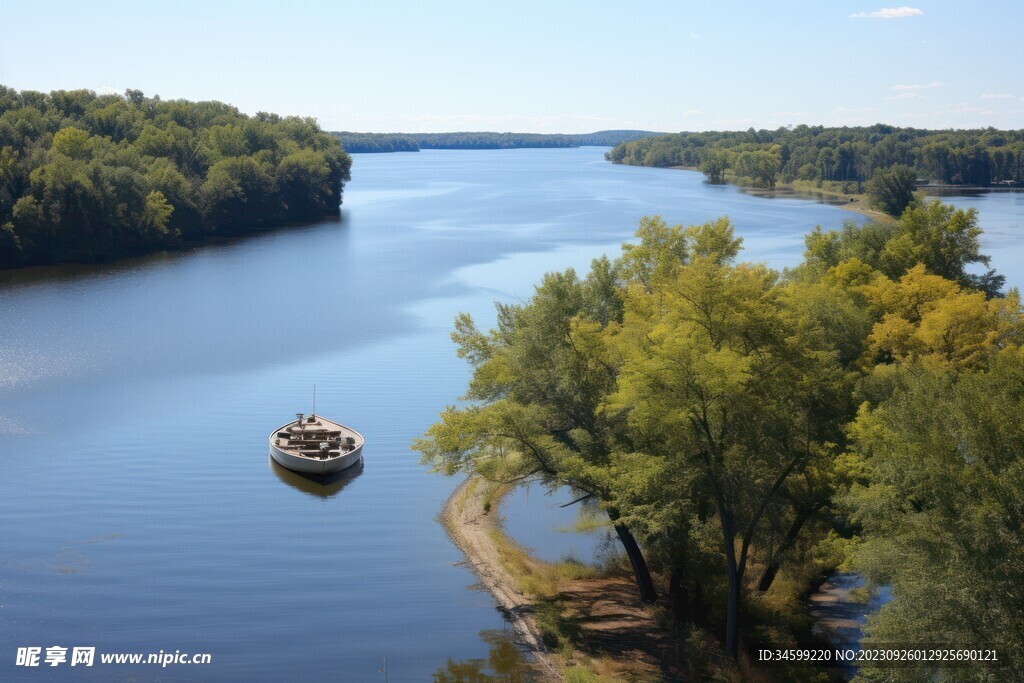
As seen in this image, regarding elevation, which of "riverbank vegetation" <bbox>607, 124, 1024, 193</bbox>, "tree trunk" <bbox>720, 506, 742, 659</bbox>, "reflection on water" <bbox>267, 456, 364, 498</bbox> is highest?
"riverbank vegetation" <bbox>607, 124, 1024, 193</bbox>

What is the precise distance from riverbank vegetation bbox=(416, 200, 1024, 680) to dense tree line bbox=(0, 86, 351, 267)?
197 feet

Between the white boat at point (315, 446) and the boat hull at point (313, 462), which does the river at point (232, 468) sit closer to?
the boat hull at point (313, 462)

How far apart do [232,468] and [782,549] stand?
19.7 m

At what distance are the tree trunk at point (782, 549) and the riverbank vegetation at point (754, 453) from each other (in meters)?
0.07

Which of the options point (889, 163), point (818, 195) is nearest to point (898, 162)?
point (889, 163)

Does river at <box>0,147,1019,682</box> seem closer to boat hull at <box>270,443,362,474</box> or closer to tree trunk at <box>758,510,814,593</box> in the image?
boat hull at <box>270,443,362,474</box>

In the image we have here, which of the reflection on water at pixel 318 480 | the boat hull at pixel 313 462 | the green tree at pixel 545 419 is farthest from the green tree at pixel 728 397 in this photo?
the reflection on water at pixel 318 480

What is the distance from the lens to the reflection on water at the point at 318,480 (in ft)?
108

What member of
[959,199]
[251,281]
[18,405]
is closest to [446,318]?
[251,281]

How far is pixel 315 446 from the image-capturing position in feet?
114

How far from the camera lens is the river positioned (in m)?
22.7

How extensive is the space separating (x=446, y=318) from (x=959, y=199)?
9431 centimetres

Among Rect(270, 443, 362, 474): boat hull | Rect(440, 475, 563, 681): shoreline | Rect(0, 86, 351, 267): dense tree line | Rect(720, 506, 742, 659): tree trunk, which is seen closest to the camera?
Rect(720, 506, 742, 659): tree trunk

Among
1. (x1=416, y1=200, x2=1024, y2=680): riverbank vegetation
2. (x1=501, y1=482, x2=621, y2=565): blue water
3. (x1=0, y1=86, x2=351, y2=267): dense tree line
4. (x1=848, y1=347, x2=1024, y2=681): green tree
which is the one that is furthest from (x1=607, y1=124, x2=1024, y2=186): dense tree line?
(x1=848, y1=347, x2=1024, y2=681): green tree
